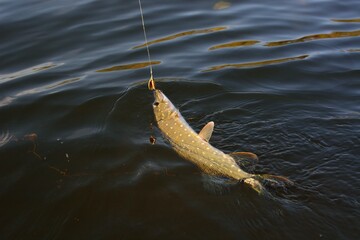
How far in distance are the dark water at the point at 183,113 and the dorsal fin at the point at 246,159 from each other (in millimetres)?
228

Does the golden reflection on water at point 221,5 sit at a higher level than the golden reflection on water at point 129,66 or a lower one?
higher

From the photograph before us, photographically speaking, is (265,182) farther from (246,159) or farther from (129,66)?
(129,66)

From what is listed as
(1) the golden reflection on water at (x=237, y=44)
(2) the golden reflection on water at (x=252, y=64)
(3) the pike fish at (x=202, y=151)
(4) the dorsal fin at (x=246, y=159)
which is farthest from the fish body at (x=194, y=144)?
(1) the golden reflection on water at (x=237, y=44)

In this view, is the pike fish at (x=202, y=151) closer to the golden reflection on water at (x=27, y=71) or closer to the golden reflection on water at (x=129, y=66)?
the golden reflection on water at (x=129, y=66)

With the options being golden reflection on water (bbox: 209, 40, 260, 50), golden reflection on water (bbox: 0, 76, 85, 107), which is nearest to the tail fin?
golden reflection on water (bbox: 0, 76, 85, 107)

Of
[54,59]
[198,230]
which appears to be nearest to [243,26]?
[54,59]

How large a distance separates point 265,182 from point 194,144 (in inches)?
36.3

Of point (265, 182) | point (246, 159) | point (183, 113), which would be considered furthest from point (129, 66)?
point (265, 182)

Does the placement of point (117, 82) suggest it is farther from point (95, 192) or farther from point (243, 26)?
point (243, 26)

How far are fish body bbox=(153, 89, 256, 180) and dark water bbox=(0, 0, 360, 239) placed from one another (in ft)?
0.66

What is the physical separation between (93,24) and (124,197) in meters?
6.53

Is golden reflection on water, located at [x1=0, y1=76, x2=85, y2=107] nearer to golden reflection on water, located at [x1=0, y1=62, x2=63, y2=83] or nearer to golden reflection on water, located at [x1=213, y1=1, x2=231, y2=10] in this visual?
golden reflection on water, located at [x1=0, y1=62, x2=63, y2=83]

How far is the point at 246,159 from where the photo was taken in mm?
4555

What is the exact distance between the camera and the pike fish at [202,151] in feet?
14.1
